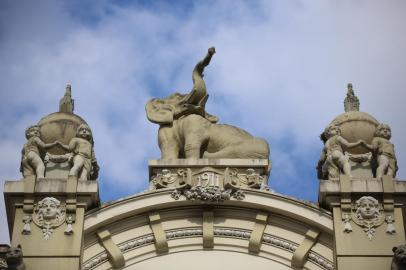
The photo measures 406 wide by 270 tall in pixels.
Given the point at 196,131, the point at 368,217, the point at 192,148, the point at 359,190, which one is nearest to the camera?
the point at 368,217

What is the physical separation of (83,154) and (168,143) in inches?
76.7

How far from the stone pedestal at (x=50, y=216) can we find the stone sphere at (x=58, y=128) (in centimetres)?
121

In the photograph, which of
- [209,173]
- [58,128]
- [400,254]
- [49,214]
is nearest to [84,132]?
[58,128]

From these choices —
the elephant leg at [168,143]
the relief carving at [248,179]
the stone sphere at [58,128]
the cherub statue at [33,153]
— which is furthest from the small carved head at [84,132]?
the relief carving at [248,179]

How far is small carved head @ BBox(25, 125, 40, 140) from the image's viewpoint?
77.7 ft

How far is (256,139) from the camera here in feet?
79.7

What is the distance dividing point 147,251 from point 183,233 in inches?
30.7

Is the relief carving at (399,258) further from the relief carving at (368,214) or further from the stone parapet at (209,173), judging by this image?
the stone parapet at (209,173)

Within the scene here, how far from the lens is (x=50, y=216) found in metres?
22.4

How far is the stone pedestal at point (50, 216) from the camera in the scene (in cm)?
2191

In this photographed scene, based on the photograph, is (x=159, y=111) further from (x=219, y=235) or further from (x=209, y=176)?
(x=219, y=235)

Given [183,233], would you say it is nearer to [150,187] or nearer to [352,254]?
[150,187]

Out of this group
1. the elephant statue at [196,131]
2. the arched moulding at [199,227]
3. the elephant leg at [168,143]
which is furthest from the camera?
the elephant leg at [168,143]

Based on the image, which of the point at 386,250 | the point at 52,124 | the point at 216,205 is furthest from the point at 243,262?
the point at 52,124
